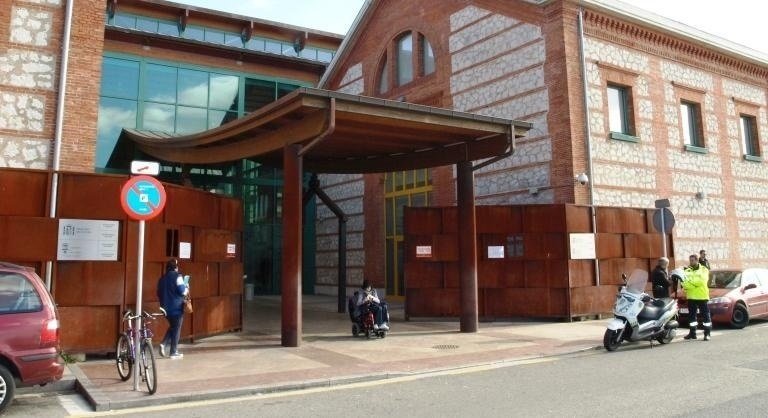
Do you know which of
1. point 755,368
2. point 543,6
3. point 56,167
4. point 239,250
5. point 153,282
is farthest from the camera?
point 543,6

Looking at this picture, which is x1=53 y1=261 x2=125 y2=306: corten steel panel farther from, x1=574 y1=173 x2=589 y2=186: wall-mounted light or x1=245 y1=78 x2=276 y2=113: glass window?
x1=245 y1=78 x2=276 y2=113: glass window

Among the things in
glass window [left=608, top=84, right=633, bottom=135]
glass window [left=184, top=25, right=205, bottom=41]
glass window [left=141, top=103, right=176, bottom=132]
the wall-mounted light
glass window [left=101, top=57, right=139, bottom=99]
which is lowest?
the wall-mounted light

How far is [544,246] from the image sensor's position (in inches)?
623

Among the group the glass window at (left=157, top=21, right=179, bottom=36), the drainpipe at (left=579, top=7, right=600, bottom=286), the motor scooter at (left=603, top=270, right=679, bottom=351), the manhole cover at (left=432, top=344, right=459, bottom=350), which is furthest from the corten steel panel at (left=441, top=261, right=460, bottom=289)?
the glass window at (left=157, top=21, right=179, bottom=36)

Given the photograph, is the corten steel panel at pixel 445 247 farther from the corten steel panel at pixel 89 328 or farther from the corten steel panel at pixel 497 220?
the corten steel panel at pixel 89 328

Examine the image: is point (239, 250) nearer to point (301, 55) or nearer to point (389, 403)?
point (389, 403)

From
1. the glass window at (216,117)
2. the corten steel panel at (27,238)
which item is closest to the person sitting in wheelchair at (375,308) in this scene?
the corten steel panel at (27,238)

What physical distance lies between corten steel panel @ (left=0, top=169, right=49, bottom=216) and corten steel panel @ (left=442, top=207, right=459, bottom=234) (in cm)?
973

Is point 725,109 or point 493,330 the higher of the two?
point 725,109

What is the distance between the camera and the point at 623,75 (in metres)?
18.4

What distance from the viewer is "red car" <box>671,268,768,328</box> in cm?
1375

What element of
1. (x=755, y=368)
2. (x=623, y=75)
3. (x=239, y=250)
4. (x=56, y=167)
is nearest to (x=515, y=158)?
(x=623, y=75)

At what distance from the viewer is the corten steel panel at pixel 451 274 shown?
52.4 ft

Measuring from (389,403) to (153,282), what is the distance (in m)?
6.04
